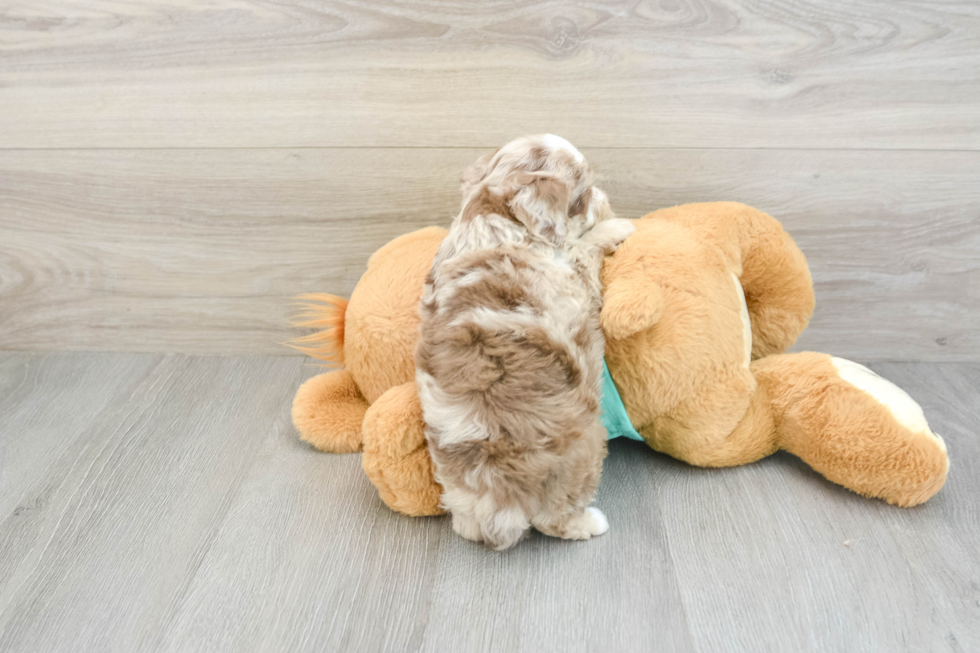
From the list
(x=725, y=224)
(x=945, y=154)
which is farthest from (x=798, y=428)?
(x=945, y=154)

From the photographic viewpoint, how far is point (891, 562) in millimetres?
746

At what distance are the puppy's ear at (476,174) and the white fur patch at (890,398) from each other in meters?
0.52

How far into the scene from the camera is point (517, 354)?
698 millimetres

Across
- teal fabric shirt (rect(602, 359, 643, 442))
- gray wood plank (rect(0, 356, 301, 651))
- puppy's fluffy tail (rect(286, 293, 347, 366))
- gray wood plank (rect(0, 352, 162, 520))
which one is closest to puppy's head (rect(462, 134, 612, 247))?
teal fabric shirt (rect(602, 359, 643, 442))

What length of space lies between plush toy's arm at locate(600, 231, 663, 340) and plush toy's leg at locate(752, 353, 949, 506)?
9.4 inches

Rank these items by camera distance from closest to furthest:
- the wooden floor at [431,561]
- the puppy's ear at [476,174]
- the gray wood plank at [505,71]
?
the wooden floor at [431,561] < the puppy's ear at [476,174] < the gray wood plank at [505,71]

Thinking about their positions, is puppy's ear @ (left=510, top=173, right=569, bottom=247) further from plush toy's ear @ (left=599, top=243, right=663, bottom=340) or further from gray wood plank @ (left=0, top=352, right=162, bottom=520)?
gray wood plank @ (left=0, top=352, right=162, bottom=520)

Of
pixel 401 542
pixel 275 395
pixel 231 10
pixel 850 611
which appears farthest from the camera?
pixel 275 395

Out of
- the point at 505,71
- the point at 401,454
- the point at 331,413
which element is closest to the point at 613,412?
the point at 401,454

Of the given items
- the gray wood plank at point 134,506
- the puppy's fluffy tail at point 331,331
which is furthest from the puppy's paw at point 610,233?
the gray wood plank at point 134,506

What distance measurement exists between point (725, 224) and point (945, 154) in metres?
0.41

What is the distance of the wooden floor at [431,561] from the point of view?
0.68 m

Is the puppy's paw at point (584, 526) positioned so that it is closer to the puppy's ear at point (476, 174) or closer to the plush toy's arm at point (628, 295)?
the plush toy's arm at point (628, 295)

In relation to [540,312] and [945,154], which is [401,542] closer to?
[540,312]
